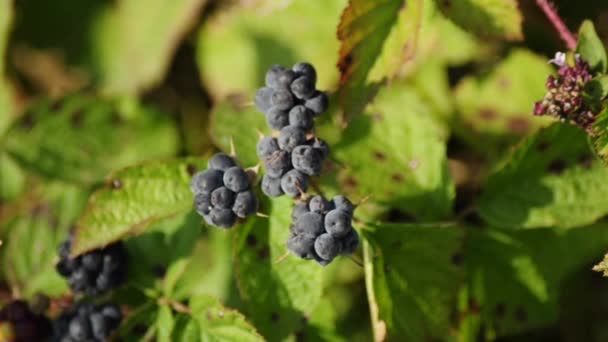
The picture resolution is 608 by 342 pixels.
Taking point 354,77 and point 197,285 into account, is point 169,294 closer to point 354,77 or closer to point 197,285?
point 197,285

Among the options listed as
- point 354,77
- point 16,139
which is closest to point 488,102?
point 354,77

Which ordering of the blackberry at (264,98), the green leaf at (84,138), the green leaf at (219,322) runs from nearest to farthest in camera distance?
the blackberry at (264,98)
the green leaf at (219,322)
the green leaf at (84,138)

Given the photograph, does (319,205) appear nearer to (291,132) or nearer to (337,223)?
(337,223)

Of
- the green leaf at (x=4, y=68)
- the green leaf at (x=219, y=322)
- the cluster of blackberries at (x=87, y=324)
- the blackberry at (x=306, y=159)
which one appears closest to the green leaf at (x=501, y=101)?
the blackberry at (x=306, y=159)

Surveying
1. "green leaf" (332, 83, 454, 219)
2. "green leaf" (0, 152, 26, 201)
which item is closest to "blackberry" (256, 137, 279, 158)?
"green leaf" (332, 83, 454, 219)

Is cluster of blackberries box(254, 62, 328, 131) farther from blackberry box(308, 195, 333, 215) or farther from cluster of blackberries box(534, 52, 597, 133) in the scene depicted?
cluster of blackberries box(534, 52, 597, 133)

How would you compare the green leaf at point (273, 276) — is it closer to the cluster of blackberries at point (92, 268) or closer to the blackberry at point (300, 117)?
the blackberry at point (300, 117)
